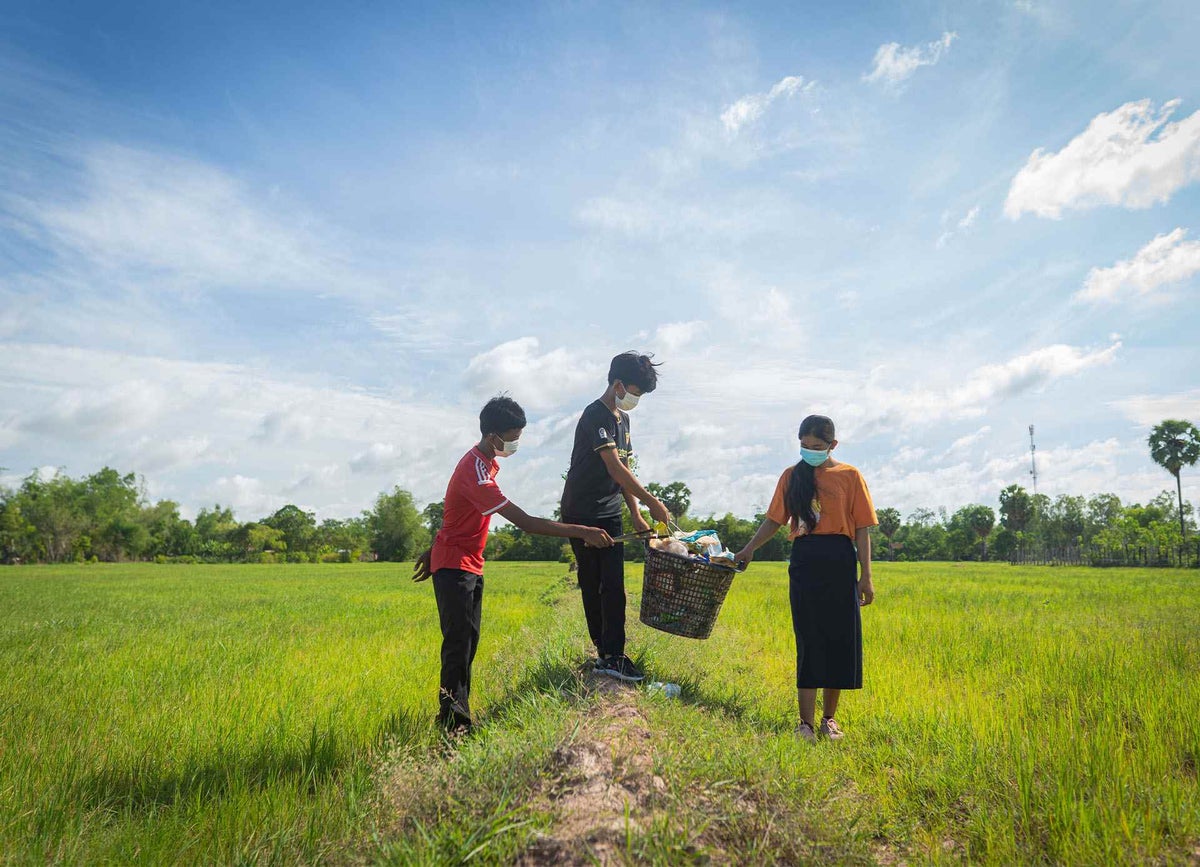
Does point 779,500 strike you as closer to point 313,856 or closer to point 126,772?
point 313,856

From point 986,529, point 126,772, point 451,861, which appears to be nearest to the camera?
point 451,861

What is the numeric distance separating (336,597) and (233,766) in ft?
45.5

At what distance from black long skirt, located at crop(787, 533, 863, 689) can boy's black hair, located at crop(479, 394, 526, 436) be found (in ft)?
6.71

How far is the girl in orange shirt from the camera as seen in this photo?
4.13 m

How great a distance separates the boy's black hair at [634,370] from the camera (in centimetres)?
452

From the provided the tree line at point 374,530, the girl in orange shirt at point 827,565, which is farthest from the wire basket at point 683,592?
the tree line at point 374,530

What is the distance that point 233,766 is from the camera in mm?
3547

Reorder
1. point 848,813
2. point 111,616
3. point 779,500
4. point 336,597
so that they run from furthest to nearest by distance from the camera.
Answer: point 336,597 → point 111,616 → point 779,500 → point 848,813

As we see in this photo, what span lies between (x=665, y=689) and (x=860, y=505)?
177 centimetres

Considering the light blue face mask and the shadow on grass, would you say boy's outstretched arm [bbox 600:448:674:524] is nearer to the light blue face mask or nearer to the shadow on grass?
the light blue face mask

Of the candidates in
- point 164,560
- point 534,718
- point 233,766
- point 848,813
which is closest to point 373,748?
point 233,766

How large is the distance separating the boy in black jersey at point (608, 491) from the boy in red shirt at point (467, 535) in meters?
0.64

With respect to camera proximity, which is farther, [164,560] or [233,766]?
[164,560]

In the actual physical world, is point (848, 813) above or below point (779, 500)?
below
